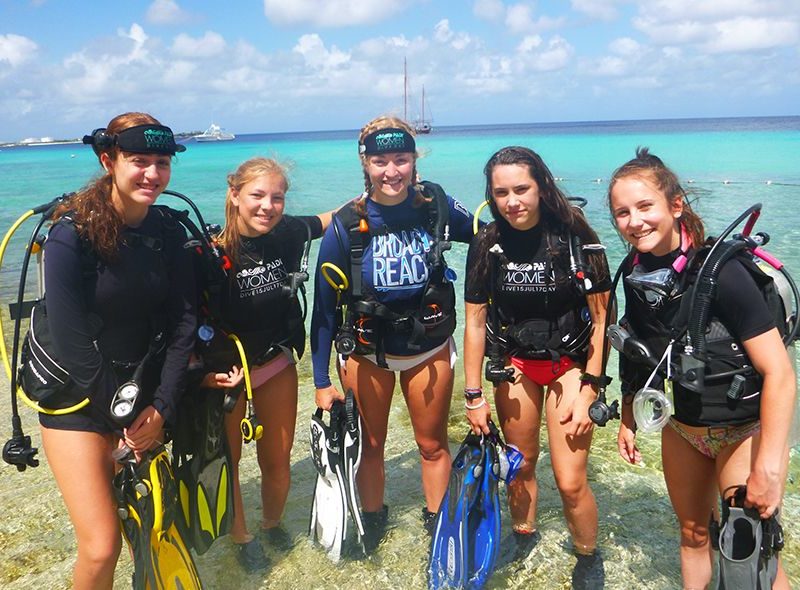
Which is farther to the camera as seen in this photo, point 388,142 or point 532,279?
point 388,142

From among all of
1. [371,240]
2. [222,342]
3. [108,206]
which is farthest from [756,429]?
[108,206]

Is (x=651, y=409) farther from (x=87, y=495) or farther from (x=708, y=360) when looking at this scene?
(x=87, y=495)

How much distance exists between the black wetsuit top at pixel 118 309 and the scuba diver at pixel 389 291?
791mm

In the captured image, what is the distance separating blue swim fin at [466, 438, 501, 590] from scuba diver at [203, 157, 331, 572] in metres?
1.19

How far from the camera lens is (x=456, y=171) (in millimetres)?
38375

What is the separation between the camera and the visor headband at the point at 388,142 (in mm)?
3332

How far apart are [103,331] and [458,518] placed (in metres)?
2.04

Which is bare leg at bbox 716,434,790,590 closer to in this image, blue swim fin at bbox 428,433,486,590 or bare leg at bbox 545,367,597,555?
bare leg at bbox 545,367,597,555

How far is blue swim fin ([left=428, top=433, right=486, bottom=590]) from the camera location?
3.26 metres

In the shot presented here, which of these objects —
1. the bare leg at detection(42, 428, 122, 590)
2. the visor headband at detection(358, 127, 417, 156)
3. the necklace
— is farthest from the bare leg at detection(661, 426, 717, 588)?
the bare leg at detection(42, 428, 122, 590)

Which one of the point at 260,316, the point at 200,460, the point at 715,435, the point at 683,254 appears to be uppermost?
the point at 683,254

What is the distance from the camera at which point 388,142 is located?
3.33 m

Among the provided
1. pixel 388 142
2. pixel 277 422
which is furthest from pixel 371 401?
pixel 388 142

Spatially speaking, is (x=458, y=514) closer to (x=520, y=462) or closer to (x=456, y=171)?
(x=520, y=462)
